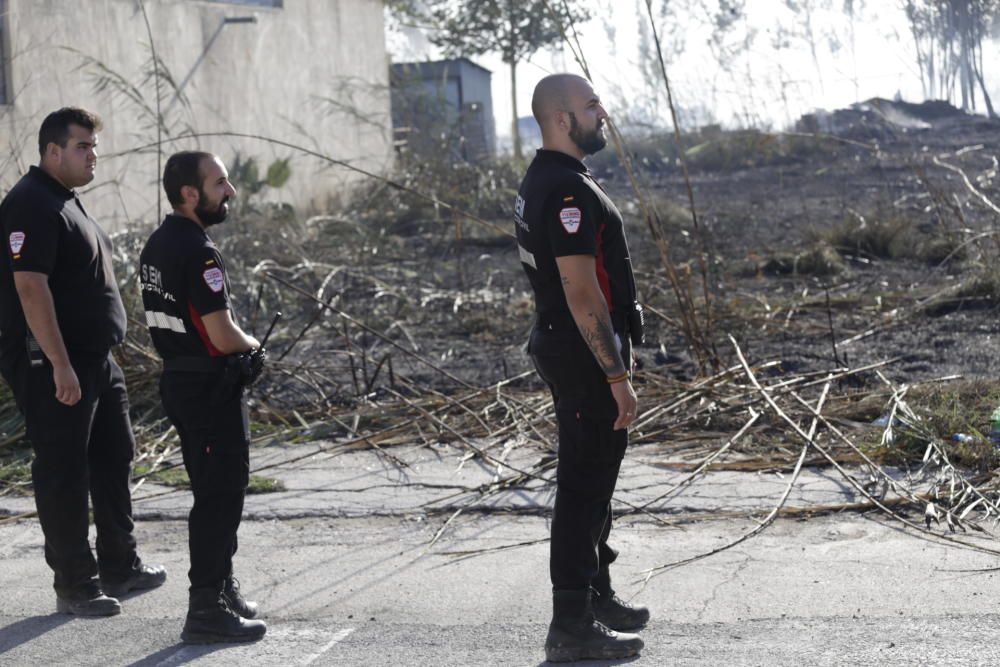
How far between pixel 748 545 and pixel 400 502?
5.90 ft

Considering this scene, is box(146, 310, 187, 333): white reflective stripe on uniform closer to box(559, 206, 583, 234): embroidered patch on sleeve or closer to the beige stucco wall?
box(559, 206, 583, 234): embroidered patch on sleeve

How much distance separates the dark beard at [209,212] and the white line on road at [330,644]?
1.54m

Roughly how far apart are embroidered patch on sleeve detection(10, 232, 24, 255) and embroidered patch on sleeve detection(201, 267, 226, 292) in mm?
791

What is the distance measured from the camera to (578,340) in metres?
3.99

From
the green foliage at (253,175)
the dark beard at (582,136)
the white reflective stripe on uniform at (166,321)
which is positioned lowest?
the white reflective stripe on uniform at (166,321)

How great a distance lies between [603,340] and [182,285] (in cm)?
149

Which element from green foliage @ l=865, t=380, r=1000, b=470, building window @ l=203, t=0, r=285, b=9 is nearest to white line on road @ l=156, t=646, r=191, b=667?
green foliage @ l=865, t=380, r=1000, b=470

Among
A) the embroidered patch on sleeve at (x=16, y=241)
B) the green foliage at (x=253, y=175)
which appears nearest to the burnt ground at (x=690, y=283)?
the green foliage at (x=253, y=175)

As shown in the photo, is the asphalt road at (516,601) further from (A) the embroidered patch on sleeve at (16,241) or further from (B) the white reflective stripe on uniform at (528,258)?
(A) the embroidered patch on sleeve at (16,241)

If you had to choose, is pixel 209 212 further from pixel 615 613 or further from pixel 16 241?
pixel 615 613

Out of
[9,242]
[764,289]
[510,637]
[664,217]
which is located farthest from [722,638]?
[664,217]

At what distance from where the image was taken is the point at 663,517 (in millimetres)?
5727

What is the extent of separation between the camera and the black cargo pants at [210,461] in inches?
172

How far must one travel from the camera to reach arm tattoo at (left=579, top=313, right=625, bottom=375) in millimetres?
3869
